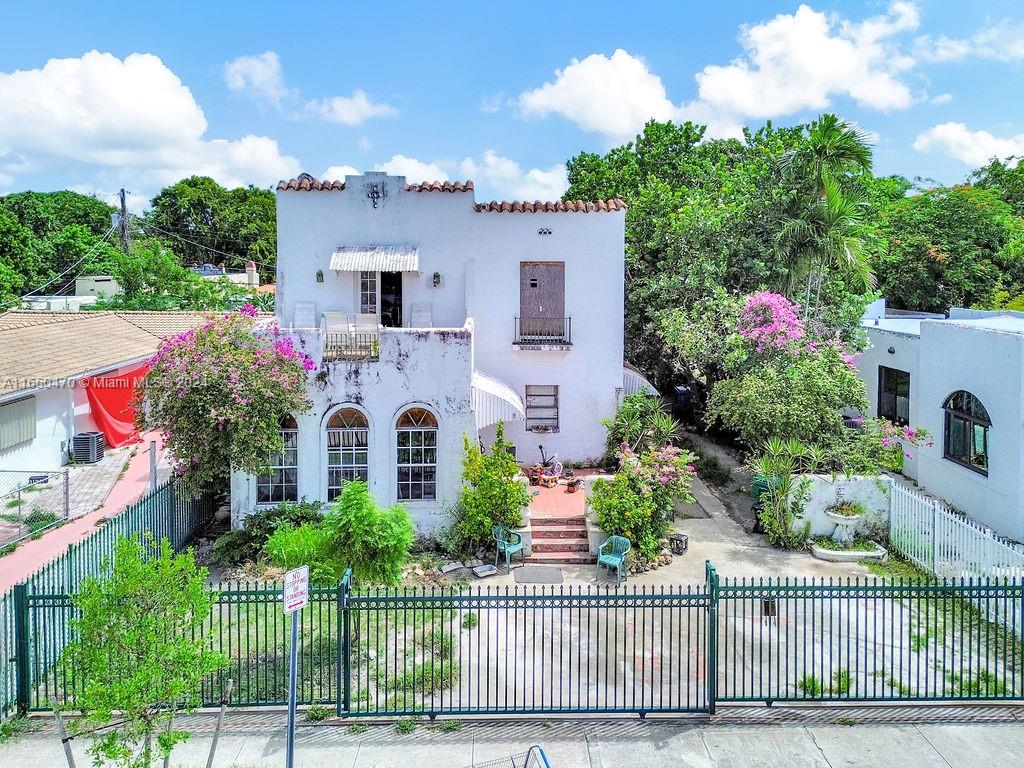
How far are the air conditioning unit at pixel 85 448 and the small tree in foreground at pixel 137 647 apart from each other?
1952 centimetres

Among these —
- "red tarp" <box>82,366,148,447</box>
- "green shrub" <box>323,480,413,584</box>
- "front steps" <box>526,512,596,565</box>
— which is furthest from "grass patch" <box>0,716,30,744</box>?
"red tarp" <box>82,366,148,447</box>

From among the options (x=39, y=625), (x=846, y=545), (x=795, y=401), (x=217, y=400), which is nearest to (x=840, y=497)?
(x=846, y=545)

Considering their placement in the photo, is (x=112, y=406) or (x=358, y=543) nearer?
(x=358, y=543)

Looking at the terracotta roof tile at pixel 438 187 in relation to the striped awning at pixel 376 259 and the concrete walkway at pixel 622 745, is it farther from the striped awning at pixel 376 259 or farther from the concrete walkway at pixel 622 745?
the concrete walkway at pixel 622 745

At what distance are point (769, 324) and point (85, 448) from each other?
2282 centimetres

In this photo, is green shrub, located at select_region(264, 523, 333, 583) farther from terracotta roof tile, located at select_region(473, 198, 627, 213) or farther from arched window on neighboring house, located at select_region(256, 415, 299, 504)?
terracotta roof tile, located at select_region(473, 198, 627, 213)

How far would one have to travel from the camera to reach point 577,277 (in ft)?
77.5

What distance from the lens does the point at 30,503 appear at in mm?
20859

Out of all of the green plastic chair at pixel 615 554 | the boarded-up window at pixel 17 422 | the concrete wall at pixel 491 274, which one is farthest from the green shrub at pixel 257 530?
the boarded-up window at pixel 17 422

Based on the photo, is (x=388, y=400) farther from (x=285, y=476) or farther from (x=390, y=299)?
(x=390, y=299)

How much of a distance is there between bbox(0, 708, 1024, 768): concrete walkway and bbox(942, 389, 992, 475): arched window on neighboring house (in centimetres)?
954

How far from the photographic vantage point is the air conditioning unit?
2595cm

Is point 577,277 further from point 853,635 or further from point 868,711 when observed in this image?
point 868,711

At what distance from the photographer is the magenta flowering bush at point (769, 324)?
70.9ft
